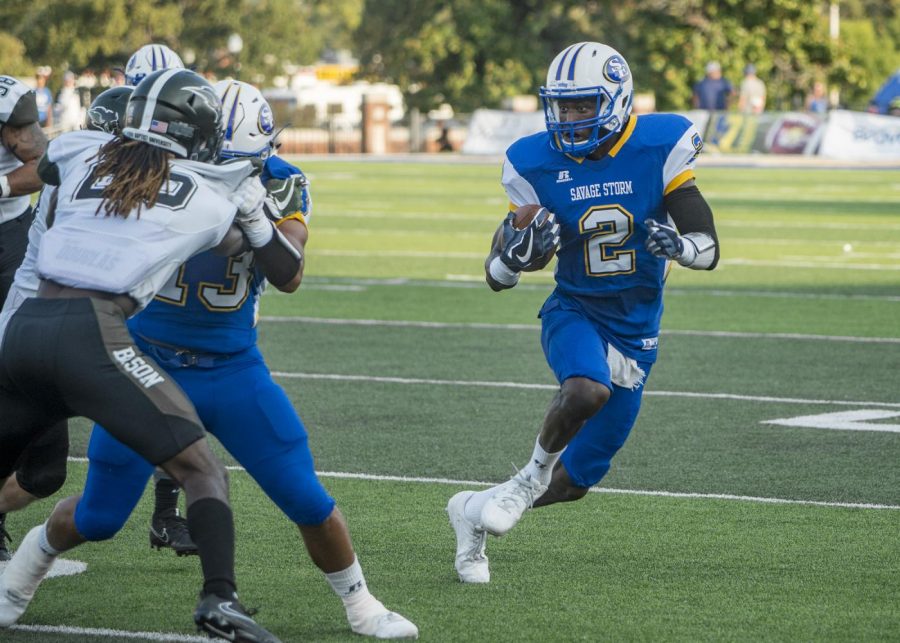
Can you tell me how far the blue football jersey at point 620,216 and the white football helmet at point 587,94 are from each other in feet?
0.28

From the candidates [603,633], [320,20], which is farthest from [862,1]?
[603,633]

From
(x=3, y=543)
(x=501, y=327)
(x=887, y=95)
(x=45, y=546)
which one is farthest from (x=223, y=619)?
(x=887, y=95)

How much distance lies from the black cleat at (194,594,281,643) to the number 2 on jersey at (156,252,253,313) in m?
0.97

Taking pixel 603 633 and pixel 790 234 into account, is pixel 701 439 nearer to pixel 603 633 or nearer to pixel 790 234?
pixel 603 633

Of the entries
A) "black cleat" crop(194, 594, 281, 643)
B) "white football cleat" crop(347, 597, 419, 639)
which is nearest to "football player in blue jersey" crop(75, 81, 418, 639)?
"white football cleat" crop(347, 597, 419, 639)

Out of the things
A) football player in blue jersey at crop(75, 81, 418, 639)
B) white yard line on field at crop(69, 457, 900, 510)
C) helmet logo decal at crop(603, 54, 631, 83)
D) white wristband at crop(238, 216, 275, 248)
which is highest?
helmet logo decal at crop(603, 54, 631, 83)

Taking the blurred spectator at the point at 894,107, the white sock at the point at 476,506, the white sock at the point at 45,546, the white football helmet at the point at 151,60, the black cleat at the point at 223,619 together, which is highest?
the white football helmet at the point at 151,60

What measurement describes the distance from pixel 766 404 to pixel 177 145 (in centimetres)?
508

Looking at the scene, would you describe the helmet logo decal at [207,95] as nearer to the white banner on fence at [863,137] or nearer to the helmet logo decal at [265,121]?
the helmet logo decal at [265,121]

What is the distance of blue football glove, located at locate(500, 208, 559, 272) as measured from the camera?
523 cm

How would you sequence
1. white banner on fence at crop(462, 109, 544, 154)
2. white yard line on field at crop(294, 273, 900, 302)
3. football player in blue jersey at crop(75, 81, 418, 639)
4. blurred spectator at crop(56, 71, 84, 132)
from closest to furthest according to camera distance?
football player in blue jersey at crop(75, 81, 418, 639) < white yard line on field at crop(294, 273, 900, 302) < blurred spectator at crop(56, 71, 84, 132) < white banner on fence at crop(462, 109, 544, 154)

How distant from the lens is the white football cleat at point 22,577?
4.71 m

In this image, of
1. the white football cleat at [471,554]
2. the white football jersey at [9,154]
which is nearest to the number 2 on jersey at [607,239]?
the white football cleat at [471,554]

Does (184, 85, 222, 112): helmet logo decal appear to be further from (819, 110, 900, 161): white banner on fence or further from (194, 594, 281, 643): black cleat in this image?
(819, 110, 900, 161): white banner on fence
